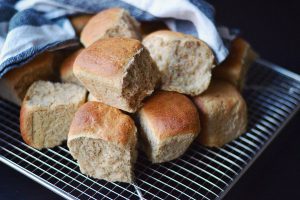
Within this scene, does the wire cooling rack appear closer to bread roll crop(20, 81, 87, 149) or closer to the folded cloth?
bread roll crop(20, 81, 87, 149)

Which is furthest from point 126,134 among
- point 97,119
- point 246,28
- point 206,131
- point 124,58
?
point 246,28

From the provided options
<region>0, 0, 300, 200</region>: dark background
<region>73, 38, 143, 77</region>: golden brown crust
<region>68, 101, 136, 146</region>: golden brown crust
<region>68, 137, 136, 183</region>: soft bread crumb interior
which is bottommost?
<region>0, 0, 300, 200</region>: dark background

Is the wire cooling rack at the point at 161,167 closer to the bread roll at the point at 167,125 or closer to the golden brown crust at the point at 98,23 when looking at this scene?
the bread roll at the point at 167,125

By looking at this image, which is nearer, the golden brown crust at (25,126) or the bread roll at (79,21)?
the golden brown crust at (25,126)

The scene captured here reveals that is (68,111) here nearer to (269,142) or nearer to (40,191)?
(40,191)

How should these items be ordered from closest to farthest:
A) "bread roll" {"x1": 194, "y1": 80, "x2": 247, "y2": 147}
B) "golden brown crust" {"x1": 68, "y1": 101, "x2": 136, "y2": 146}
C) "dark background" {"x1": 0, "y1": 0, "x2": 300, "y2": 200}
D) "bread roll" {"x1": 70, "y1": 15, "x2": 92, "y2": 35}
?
"golden brown crust" {"x1": 68, "y1": 101, "x2": 136, "y2": 146}, "dark background" {"x1": 0, "y1": 0, "x2": 300, "y2": 200}, "bread roll" {"x1": 194, "y1": 80, "x2": 247, "y2": 147}, "bread roll" {"x1": 70, "y1": 15, "x2": 92, "y2": 35}

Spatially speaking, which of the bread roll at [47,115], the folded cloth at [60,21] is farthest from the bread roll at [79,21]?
the bread roll at [47,115]

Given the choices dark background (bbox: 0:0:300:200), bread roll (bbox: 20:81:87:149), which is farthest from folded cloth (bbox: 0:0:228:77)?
dark background (bbox: 0:0:300:200)
